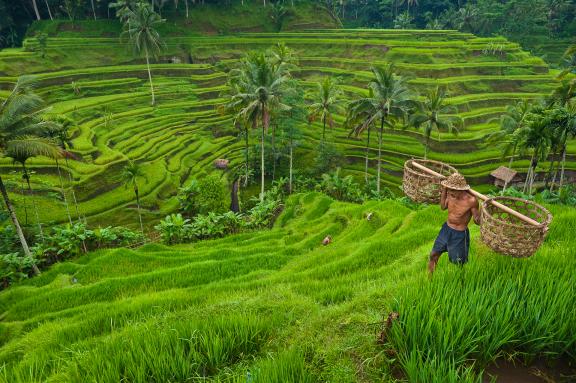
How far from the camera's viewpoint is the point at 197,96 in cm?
3850

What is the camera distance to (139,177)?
25.0 meters

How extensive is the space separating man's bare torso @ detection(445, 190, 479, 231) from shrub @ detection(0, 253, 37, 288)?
11747mm

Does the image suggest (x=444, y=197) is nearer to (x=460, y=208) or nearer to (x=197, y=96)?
(x=460, y=208)

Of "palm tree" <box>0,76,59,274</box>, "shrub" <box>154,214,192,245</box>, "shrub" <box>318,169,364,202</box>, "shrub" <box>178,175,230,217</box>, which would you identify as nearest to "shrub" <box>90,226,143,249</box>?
"shrub" <box>154,214,192,245</box>

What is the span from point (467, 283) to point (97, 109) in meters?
35.4

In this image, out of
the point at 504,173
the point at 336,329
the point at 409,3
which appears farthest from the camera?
the point at 409,3

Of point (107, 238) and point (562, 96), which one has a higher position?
point (562, 96)

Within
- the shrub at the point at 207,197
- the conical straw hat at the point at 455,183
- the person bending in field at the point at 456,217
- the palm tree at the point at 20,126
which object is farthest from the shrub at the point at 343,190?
the conical straw hat at the point at 455,183

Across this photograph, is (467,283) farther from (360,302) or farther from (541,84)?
(541,84)

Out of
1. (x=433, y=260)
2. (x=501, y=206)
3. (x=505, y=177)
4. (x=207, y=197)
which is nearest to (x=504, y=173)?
(x=505, y=177)

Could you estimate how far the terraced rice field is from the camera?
24.1 m

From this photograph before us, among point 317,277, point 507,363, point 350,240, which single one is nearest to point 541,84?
point 350,240

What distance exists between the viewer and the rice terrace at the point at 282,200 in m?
3.48

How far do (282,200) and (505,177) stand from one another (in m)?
15.5
